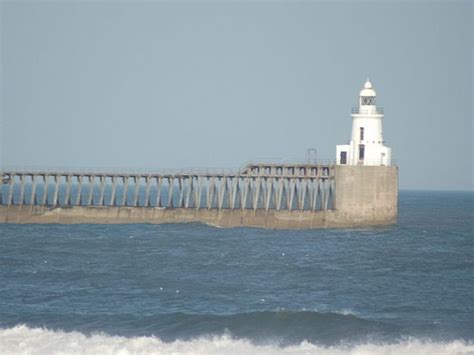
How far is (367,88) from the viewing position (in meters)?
82.3

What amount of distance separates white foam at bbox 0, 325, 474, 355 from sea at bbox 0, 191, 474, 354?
43mm

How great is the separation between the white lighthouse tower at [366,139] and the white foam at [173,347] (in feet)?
135

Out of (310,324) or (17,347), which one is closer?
(17,347)

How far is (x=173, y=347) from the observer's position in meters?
39.2

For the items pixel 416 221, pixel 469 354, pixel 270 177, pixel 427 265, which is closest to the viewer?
pixel 469 354

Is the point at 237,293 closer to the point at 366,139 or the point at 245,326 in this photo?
the point at 245,326

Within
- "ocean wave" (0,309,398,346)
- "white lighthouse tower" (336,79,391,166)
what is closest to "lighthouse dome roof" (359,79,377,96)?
"white lighthouse tower" (336,79,391,166)

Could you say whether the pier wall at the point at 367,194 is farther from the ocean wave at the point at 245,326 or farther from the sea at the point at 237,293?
the ocean wave at the point at 245,326

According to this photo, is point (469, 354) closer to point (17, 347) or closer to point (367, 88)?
point (17, 347)

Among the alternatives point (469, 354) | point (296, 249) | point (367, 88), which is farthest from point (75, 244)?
point (469, 354)

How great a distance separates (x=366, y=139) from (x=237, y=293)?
33.5 metres

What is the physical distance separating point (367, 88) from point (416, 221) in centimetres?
1906

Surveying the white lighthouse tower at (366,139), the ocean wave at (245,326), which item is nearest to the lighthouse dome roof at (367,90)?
the white lighthouse tower at (366,139)

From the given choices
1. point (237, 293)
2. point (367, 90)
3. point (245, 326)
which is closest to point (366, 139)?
point (367, 90)
